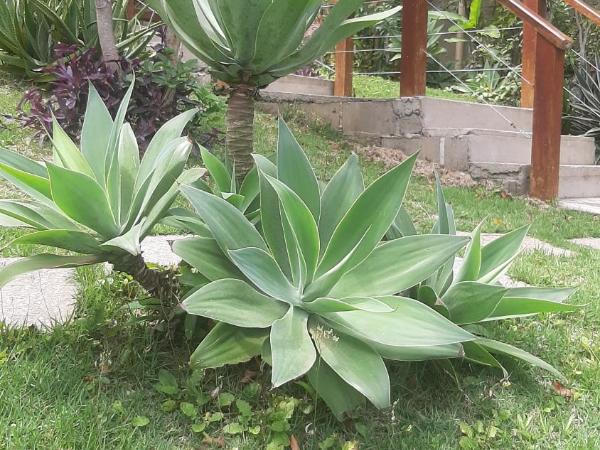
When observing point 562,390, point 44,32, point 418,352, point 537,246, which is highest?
point 44,32

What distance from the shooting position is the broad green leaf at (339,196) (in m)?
1.64

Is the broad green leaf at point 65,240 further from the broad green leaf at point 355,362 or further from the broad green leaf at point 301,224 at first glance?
the broad green leaf at point 355,362

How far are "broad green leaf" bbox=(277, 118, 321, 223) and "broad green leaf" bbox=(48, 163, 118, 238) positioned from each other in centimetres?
44

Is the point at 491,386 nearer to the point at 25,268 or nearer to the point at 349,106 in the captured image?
the point at 25,268

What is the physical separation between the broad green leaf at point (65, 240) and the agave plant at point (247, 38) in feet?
1.69

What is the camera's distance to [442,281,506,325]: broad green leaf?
62.5 inches

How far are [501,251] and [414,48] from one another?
4.60 m

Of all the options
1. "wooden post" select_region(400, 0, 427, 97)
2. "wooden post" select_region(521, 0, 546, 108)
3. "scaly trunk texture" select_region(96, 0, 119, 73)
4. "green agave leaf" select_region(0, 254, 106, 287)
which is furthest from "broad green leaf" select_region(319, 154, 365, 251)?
"wooden post" select_region(521, 0, 546, 108)

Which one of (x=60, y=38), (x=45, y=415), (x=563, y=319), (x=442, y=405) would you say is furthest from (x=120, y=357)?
(x=60, y=38)

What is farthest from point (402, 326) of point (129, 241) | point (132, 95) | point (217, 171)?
point (132, 95)

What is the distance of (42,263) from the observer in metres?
1.46

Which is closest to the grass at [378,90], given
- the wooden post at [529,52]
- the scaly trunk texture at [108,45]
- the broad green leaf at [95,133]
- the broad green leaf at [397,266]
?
the wooden post at [529,52]

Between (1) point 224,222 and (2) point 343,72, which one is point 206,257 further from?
(2) point 343,72

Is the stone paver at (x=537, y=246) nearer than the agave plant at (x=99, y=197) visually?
No
